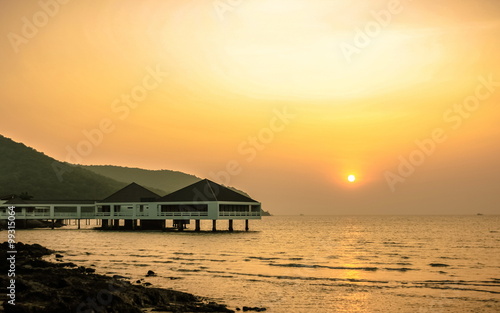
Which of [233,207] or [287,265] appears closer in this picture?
[287,265]

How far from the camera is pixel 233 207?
83750 millimetres

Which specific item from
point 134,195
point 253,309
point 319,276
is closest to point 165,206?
point 134,195

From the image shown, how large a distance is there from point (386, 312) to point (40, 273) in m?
17.2

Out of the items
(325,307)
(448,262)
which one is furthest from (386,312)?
(448,262)

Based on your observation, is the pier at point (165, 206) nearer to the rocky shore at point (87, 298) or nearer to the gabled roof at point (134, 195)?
the gabled roof at point (134, 195)

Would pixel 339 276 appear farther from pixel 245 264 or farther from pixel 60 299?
pixel 60 299

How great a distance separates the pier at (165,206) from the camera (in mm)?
81125

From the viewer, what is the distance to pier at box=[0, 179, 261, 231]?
266 ft

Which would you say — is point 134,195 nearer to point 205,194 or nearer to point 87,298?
point 205,194

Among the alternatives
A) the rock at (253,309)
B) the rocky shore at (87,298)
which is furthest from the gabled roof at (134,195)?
the rock at (253,309)

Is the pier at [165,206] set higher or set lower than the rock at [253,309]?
higher

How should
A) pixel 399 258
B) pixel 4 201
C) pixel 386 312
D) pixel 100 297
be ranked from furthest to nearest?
pixel 4 201, pixel 399 258, pixel 386 312, pixel 100 297

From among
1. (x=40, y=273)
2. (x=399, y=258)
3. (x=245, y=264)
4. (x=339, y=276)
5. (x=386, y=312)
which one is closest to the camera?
(x=386, y=312)

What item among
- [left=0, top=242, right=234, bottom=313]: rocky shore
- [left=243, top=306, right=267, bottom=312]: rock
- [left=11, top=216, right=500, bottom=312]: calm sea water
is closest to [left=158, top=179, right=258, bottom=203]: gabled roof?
[left=11, top=216, right=500, bottom=312]: calm sea water
